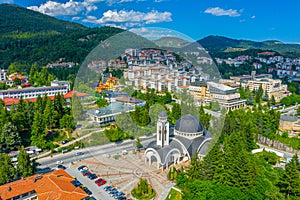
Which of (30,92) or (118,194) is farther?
(30,92)

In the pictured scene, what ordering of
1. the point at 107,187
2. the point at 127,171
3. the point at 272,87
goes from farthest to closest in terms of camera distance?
the point at 272,87, the point at 127,171, the point at 107,187

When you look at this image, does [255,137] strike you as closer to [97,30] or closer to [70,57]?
[70,57]

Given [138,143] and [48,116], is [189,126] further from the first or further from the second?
[48,116]

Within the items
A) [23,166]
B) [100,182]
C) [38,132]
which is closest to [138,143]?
[100,182]

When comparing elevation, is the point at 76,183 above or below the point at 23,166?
below

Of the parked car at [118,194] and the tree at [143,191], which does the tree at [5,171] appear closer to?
the parked car at [118,194]

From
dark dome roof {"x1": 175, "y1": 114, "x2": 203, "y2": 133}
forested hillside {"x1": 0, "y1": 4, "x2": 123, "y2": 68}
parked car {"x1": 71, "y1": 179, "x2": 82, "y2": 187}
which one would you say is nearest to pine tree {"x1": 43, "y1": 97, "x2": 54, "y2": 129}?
parked car {"x1": 71, "y1": 179, "x2": 82, "y2": 187}

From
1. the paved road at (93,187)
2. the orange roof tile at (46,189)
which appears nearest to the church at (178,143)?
the paved road at (93,187)
